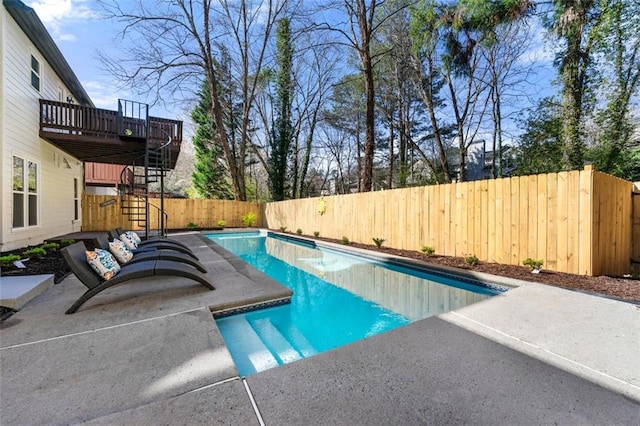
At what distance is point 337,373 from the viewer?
1942mm

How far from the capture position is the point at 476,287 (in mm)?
4645

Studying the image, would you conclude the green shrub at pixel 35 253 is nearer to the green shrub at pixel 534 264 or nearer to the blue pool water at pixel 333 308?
the blue pool water at pixel 333 308

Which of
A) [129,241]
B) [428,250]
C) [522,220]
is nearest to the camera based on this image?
[129,241]

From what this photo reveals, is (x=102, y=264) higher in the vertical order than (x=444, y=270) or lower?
higher

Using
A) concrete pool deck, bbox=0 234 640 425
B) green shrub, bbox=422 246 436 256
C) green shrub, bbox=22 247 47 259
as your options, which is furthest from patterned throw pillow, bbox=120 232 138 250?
green shrub, bbox=422 246 436 256

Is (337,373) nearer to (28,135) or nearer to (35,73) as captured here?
(28,135)

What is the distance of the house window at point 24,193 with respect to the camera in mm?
6090

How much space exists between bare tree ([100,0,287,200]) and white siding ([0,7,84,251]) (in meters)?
5.08

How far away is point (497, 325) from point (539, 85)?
1232cm

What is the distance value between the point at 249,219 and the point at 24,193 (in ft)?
32.9

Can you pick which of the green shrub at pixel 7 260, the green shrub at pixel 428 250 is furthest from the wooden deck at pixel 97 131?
the green shrub at pixel 428 250

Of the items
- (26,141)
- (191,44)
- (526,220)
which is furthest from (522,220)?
(191,44)

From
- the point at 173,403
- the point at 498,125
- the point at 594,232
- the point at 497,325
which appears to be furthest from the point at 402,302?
the point at 498,125

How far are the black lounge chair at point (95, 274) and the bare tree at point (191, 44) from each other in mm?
12570
